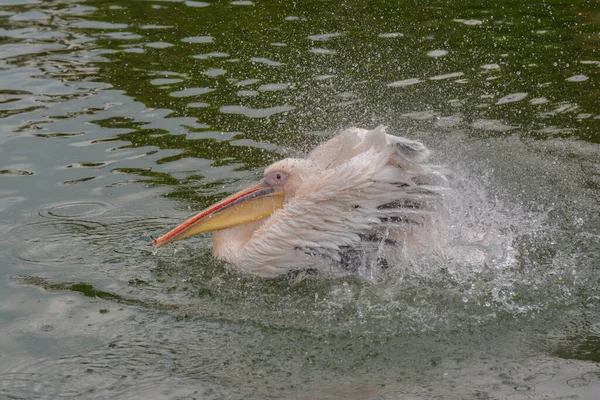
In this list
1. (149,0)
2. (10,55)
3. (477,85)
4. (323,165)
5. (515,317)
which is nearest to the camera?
(515,317)

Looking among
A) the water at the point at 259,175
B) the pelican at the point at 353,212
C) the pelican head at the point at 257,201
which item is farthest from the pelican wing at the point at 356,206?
the pelican head at the point at 257,201

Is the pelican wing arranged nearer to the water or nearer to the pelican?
the pelican

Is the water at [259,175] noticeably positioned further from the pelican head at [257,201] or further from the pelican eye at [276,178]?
the pelican eye at [276,178]

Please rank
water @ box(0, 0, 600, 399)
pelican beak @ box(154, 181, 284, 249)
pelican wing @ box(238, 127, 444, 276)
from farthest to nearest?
pelican beak @ box(154, 181, 284, 249) < pelican wing @ box(238, 127, 444, 276) < water @ box(0, 0, 600, 399)

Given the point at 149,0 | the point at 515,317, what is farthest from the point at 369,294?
the point at 149,0

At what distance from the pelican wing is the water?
0.19 meters

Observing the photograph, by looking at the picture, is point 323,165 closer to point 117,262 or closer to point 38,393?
point 117,262

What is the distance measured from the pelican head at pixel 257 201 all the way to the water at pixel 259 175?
27cm

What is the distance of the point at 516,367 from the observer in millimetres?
4316

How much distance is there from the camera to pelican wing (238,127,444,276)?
518cm

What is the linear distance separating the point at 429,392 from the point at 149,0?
292 inches

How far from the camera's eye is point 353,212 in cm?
521

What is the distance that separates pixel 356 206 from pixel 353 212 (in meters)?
0.05

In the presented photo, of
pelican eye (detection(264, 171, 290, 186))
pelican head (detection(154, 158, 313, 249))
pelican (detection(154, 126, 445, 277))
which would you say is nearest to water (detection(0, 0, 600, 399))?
pelican (detection(154, 126, 445, 277))
